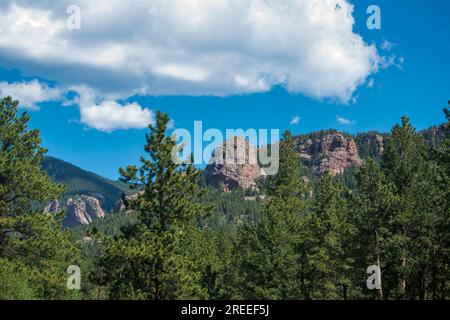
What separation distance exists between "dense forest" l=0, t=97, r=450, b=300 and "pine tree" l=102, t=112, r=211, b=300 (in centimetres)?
6

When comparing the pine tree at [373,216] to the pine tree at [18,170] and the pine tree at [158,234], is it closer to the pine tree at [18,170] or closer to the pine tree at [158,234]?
the pine tree at [158,234]

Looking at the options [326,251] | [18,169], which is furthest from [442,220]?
[18,169]

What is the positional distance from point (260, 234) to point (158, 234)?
14.6m

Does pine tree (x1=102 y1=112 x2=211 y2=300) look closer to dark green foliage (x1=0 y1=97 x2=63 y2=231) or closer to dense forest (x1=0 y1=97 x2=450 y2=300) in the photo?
dense forest (x1=0 y1=97 x2=450 y2=300)

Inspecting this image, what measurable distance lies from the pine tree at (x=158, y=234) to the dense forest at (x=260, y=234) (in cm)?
6

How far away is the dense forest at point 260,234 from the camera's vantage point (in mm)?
24969

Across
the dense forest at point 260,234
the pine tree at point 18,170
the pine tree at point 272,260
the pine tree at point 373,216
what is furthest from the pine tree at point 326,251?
the pine tree at point 18,170

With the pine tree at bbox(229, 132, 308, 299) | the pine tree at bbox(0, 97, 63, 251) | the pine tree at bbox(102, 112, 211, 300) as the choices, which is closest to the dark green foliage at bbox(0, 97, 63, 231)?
the pine tree at bbox(0, 97, 63, 251)

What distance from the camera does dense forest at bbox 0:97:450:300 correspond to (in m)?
25.0

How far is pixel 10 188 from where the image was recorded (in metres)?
29.2

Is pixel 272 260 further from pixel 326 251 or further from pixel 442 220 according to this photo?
pixel 442 220

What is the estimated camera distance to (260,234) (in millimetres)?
38344
